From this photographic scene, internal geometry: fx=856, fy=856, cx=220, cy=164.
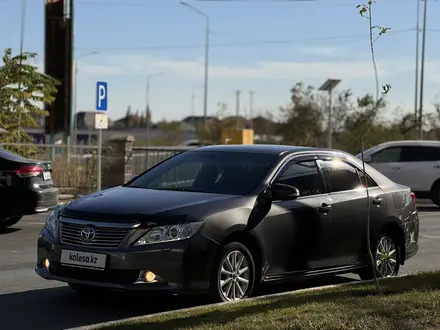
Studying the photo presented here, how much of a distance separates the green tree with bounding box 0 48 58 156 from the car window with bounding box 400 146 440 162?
9813 millimetres

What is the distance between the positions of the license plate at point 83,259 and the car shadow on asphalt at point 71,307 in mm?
475

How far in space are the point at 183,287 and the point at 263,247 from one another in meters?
A: 1.01

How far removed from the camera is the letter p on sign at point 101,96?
19.0 metres

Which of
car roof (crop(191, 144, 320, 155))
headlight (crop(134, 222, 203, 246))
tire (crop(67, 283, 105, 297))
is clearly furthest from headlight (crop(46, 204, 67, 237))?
car roof (crop(191, 144, 320, 155))

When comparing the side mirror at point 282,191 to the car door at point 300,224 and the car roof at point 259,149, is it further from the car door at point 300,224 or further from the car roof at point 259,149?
the car roof at point 259,149

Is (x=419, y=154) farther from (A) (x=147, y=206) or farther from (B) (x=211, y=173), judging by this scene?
(A) (x=147, y=206)

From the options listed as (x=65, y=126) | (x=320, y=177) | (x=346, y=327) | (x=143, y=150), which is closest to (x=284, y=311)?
(x=346, y=327)

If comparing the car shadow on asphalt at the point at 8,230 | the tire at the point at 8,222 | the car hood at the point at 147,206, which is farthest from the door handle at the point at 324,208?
the car shadow on asphalt at the point at 8,230

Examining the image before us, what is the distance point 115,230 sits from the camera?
743 cm

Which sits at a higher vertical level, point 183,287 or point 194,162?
point 194,162

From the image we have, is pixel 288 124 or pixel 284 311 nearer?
pixel 284 311

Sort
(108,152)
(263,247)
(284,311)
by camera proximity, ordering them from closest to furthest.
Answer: (284,311) → (263,247) → (108,152)

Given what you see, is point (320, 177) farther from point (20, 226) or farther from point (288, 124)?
point (288, 124)

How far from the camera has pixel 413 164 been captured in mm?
22609
